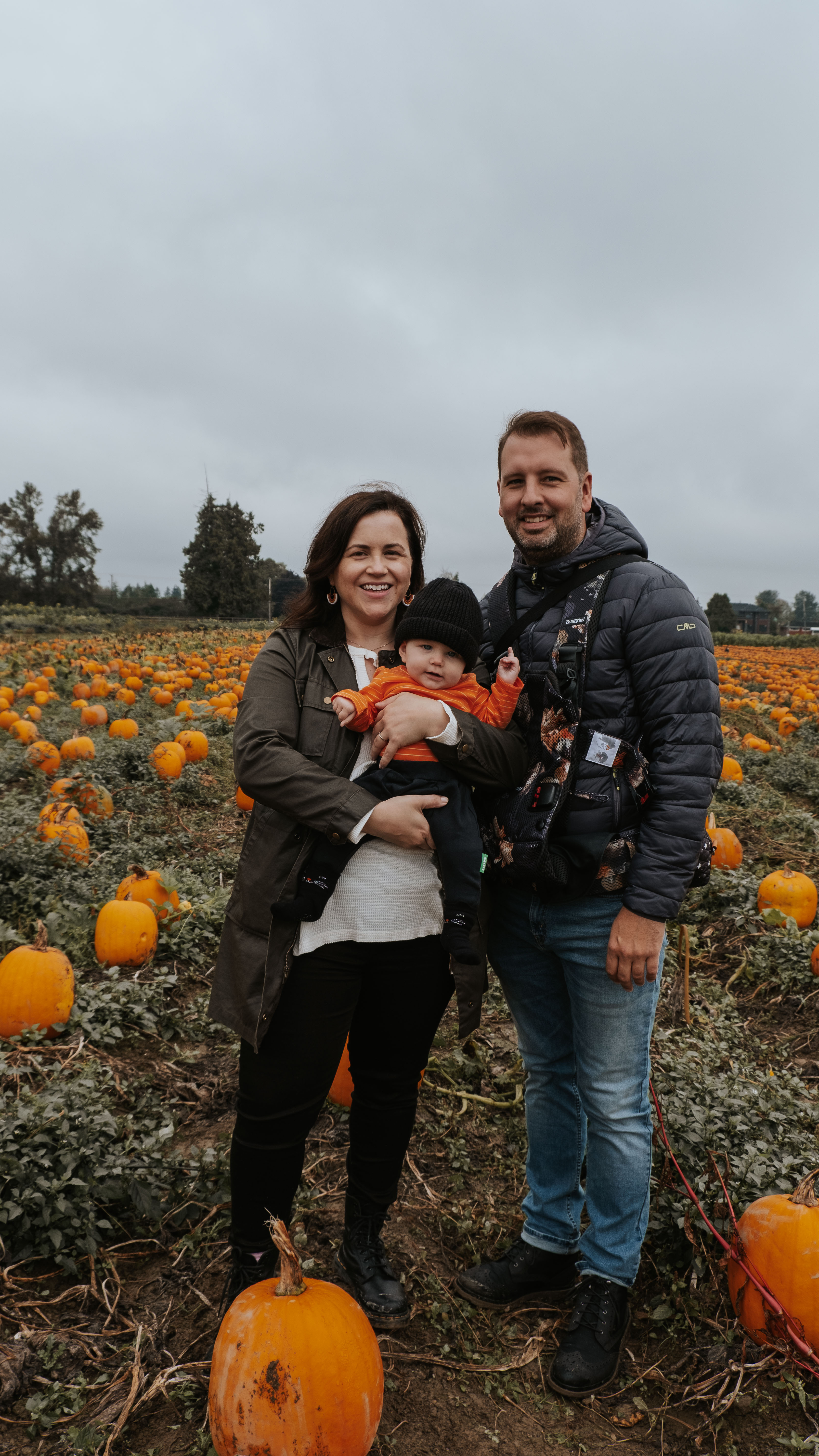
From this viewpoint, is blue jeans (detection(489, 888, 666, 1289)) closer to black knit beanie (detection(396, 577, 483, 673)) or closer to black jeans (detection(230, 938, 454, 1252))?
black jeans (detection(230, 938, 454, 1252))

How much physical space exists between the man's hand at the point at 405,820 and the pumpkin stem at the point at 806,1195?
1493 mm

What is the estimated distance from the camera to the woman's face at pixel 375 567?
2.36 meters

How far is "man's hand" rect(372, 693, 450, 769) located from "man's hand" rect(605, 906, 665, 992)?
697 mm

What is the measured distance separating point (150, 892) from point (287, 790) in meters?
2.84

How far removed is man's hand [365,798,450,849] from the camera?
6.88ft

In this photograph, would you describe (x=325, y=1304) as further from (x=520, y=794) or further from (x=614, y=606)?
(x=614, y=606)

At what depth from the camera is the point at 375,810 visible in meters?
2.09

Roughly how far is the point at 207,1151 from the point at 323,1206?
462mm

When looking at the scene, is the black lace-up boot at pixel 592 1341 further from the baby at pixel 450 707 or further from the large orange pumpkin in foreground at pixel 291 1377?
the baby at pixel 450 707

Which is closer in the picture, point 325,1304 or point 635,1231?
point 325,1304

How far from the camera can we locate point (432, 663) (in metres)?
2.29

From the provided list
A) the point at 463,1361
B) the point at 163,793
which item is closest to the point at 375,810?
the point at 463,1361

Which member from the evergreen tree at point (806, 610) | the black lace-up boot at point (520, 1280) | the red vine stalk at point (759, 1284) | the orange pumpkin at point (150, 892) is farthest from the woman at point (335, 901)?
the evergreen tree at point (806, 610)

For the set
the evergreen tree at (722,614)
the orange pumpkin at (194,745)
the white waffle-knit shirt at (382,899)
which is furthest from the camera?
the evergreen tree at (722,614)
